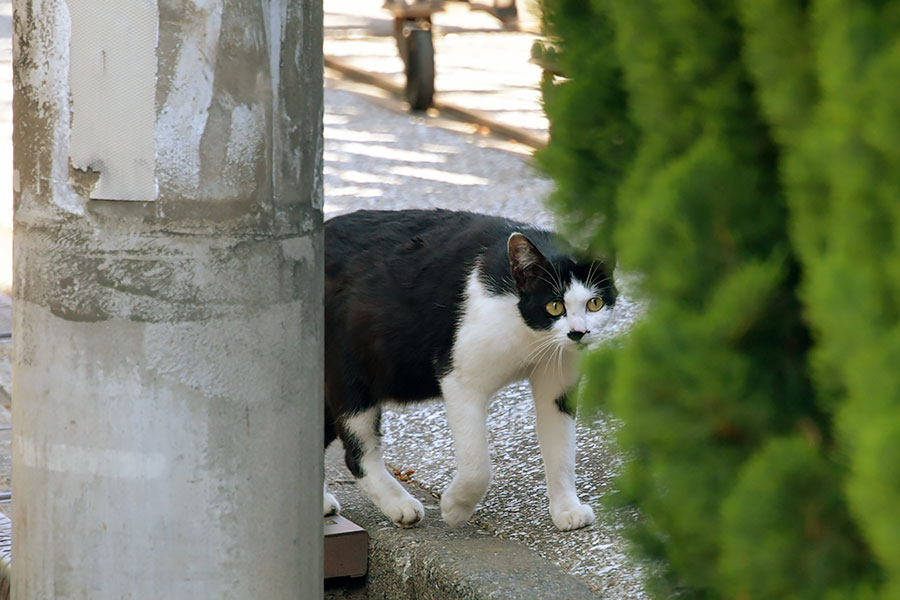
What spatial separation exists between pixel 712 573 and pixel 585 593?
1.41 metres

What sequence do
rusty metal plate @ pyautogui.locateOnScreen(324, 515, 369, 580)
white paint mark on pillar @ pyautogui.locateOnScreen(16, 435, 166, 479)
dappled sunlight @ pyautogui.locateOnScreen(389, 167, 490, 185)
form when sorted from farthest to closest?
dappled sunlight @ pyautogui.locateOnScreen(389, 167, 490, 185), rusty metal plate @ pyautogui.locateOnScreen(324, 515, 369, 580), white paint mark on pillar @ pyautogui.locateOnScreen(16, 435, 166, 479)

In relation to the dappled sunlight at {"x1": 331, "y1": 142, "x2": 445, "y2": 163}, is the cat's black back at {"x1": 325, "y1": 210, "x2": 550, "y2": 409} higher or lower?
higher

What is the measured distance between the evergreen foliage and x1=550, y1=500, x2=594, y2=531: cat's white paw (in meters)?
1.70

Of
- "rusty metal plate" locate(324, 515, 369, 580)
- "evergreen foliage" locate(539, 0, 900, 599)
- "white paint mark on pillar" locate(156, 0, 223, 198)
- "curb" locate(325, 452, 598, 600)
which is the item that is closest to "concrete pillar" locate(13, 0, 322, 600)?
"white paint mark on pillar" locate(156, 0, 223, 198)

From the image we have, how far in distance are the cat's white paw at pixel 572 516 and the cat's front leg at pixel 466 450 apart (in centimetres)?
21

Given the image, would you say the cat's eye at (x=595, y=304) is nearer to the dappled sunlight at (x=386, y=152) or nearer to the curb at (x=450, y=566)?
the curb at (x=450, y=566)

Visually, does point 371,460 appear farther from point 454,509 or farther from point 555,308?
point 555,308

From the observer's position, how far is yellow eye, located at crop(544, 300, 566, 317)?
314cm

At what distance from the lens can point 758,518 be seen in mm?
1173

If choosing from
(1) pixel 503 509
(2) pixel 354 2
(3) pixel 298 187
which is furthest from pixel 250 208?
(2) pixel 354 2

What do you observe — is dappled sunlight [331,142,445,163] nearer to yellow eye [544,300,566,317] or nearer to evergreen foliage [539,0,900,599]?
yellow eye [544,300,566,317]

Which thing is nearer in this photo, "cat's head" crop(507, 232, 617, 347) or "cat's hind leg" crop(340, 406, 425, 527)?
"cat's head" crop(507, 232, 617, 347)

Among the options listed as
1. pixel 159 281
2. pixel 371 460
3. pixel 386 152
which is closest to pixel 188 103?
pixel 159 281

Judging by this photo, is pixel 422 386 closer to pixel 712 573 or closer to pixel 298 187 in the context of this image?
pixel 298 187
